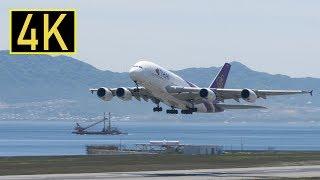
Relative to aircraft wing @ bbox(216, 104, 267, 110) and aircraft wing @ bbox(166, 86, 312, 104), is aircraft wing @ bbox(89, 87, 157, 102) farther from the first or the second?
aircraft wing @ bbox(216, 104, 267, 110)

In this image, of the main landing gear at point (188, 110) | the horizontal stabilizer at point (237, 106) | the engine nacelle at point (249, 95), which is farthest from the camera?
the horizontal stabilizer at point (237, 106)

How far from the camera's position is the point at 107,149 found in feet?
578

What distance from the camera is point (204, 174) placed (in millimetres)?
97562

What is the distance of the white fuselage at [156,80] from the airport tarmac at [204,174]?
13.4 m

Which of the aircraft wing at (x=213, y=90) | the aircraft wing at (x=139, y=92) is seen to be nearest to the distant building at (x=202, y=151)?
the aircraft wing at (x=213, y=90)

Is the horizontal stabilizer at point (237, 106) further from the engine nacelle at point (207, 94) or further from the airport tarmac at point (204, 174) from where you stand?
the airport tarmac at point (204, 174)

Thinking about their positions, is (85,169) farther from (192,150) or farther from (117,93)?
(192,150)

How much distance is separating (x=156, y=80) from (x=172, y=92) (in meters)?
3.91

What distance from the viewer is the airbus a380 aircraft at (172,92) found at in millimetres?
113188

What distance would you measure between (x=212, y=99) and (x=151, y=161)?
41.4 feet

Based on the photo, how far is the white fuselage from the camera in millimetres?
111925

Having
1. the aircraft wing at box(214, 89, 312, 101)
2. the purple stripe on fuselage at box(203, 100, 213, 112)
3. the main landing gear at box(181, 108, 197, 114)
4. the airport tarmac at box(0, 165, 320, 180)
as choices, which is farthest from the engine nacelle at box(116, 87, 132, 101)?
the airport tarmac at box(0, 165, 320, 180)

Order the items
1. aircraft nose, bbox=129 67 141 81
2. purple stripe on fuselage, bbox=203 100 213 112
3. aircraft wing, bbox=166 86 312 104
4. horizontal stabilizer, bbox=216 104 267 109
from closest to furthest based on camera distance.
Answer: aircraft nose, bbox=129 67 141 81 → aircraft wing, bbox=166 86 312 104 → horizontal stabilizer, bbox=216 104 267 109 → purple stripe on fuselage, bbox=203 100 213 112

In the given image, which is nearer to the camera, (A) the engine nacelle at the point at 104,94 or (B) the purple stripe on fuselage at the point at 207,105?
(A) the engine nacelle at the point at 104,94
